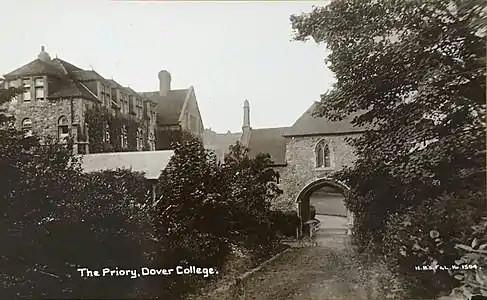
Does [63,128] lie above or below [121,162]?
above

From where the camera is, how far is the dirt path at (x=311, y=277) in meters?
2.15

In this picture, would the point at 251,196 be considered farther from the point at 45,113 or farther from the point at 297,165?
the point at 45,113

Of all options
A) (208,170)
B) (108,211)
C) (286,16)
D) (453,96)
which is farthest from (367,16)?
(108,211)

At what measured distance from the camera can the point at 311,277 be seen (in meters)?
2.19

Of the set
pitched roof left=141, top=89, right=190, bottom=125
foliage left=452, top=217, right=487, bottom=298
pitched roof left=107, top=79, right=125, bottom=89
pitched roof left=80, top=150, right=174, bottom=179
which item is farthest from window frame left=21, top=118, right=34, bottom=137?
foliage left=452, top=217, right=487, bottom=298

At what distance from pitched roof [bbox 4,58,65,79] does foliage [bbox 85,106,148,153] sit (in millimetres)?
187

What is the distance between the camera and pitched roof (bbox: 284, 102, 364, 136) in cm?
221

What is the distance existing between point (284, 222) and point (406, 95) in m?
0.68

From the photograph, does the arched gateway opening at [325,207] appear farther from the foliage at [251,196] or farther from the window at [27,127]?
the window at [27,127]

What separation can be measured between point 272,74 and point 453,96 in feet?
2.31

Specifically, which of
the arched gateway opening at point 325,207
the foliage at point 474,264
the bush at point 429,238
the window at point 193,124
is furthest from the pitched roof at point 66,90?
the foliage at point 474,264

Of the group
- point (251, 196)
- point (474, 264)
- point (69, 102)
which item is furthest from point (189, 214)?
point (474, 264)

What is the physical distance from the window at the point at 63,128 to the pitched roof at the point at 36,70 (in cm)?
16
